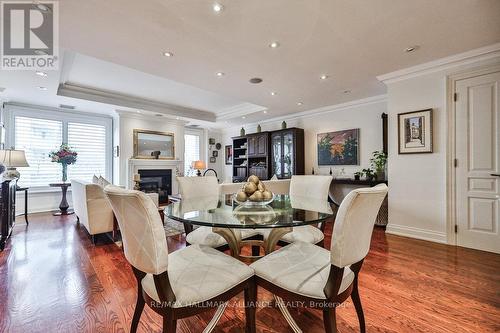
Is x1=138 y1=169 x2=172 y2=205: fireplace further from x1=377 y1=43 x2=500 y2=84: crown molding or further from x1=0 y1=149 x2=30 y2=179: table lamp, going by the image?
x1=377 y1=43 x2=500 y2=84: crown molding

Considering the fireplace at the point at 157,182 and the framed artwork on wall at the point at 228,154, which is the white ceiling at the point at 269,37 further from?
the framed artwork on wall at the point at 228,154

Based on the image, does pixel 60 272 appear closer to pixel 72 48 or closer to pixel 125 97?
pixel 72 48

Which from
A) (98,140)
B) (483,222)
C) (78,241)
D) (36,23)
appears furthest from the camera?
(98,140)

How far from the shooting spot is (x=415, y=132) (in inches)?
125

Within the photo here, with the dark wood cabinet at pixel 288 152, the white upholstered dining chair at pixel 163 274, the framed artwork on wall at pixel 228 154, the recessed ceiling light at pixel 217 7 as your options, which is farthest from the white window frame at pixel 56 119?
the white upholstered dining chair at pixel 163 274

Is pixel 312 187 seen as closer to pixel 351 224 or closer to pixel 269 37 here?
pixel 351 224

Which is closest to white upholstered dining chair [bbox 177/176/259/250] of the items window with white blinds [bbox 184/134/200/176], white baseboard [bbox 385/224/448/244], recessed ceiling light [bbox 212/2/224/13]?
recessed ceiling light [bbox 212/2/224/13]

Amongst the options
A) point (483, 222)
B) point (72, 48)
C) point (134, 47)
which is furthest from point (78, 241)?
point (483, 222)

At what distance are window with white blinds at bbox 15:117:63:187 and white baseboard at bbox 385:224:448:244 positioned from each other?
7005 millimetres

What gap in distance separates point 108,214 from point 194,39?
2584 millimetres

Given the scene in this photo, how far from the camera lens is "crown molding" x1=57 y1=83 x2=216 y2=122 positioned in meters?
4.26

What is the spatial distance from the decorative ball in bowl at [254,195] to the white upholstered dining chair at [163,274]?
0.66 metres

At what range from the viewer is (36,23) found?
6.72 feet

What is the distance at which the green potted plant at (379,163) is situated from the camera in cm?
399
